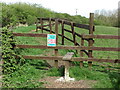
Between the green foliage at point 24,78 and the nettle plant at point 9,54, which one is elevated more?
the nettle plant at point 9,54

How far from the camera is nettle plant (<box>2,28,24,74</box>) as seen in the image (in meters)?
6.17

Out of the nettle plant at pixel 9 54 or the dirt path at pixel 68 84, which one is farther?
the nettle plant at pixel 9 54

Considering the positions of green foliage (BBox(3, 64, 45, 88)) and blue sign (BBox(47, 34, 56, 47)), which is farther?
blue sign (BBox(47, 34, 56, 47))

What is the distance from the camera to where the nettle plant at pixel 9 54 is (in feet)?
20.2

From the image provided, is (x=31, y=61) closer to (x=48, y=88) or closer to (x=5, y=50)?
(x=5, y=50)

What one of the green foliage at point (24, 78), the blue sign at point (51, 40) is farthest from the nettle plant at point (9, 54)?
the blue sign at point (51, 40)

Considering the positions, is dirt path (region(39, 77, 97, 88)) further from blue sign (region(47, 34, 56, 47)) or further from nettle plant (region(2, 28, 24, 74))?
blue sign (region(47, 34, 56, 47))

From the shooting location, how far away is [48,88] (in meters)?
5.06

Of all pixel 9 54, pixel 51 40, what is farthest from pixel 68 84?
pixel 9 54

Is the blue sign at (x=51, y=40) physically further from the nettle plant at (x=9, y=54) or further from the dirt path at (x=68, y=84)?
the dirt path at (x=68, y=84)

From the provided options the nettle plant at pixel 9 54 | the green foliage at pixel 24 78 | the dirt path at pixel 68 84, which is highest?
Answer: the nettle plant at pixel 9 54

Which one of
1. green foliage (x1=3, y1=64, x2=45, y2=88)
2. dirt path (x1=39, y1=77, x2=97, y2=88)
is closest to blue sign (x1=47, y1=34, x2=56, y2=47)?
green foliage (x1=3, y1=64, x2=45, y2=88)

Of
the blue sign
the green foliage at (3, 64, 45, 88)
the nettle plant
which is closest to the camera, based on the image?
the green foliage at (3, 64, 45, 88)

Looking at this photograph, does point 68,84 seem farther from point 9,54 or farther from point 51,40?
point 9,54
